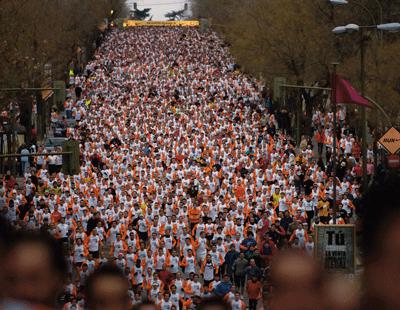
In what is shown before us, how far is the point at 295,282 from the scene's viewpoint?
2.93 metres

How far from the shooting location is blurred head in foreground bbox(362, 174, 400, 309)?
9.07ft

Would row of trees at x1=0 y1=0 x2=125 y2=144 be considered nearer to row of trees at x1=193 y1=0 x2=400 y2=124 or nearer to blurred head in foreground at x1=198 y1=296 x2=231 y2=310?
row of trees at x1=193 y1=0 x2=400 y2=124

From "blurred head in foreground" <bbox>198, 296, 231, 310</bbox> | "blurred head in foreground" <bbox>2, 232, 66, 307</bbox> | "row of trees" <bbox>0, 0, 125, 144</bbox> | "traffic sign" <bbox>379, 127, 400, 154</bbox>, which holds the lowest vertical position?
"traffic sign" <bbox>379, 127, 400, 154</bbox>

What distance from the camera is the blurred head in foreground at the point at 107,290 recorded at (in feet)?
12.1

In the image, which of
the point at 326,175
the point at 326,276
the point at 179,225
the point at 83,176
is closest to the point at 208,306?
the point at 326,276

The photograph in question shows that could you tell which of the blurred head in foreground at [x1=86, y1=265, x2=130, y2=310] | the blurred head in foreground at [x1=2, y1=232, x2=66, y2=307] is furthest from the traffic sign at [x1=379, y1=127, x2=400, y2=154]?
the blurred head in foreground at [x1=2, y1=232, x2=66, y2=307]

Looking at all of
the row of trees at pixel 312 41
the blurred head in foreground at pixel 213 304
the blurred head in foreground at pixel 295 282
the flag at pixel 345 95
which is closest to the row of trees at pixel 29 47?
the row of trees at pixel 312 41

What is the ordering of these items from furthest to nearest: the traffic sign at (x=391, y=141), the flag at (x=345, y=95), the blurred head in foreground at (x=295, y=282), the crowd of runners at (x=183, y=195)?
1. the traffic sign at (x=391, y=141)
2. the flag at (x=345, y=95)
3. the crowd of runners at (x=183, y=195)
4. the blurred head in foreground at (x=295, y=282)

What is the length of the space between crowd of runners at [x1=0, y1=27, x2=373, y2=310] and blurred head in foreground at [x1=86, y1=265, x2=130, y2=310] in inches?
5.4

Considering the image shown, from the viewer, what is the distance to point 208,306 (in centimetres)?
489

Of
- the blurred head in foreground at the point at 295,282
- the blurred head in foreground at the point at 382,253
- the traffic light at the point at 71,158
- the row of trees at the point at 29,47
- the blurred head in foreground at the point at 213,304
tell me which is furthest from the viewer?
the row of trees at the point at 29,47

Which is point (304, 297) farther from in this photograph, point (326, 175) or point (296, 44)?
point (296, 44)

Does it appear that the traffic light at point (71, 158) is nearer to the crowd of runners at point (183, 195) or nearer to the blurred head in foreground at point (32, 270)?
the crowd of runners at point (183, 195)

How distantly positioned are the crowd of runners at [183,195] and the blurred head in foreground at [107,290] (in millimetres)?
137
